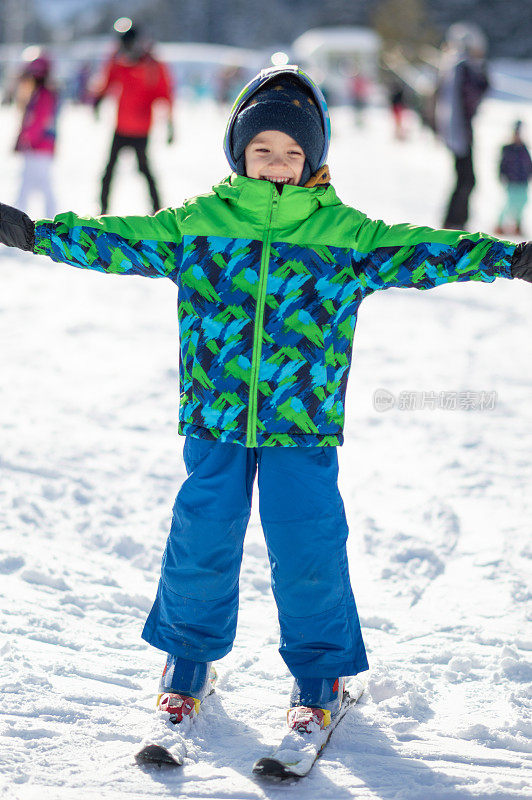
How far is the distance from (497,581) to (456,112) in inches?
231

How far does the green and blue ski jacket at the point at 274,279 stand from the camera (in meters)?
2.13

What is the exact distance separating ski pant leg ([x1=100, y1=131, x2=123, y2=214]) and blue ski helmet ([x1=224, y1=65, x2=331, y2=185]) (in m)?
5.67

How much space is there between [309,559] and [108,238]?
0.87 m

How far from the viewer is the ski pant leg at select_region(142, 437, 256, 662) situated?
217cm

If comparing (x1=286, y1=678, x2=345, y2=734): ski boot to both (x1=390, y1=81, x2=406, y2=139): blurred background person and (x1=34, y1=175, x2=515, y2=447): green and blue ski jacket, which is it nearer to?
(x1=34, y1=175, x2=515, y2=447): green and blue ski jacket

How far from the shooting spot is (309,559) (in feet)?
7.16

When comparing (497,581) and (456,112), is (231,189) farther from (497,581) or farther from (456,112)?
(456,112)

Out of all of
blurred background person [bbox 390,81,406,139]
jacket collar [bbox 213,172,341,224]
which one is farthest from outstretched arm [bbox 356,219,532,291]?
blurred background person [bbox 390,81,406,139]

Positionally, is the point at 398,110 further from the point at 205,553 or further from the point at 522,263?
the point at 205,553

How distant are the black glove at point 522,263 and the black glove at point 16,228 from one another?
110 centimetres

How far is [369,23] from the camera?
209 ft

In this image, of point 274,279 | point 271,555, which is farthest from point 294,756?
Answer: point 274,279

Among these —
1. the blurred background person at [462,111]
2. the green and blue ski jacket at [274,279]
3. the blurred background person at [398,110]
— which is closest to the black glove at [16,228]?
the green and blue ski jacket at [274,279]

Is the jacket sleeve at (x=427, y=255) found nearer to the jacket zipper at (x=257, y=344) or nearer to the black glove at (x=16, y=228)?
the jacket zipper at (x=257, y=344)
